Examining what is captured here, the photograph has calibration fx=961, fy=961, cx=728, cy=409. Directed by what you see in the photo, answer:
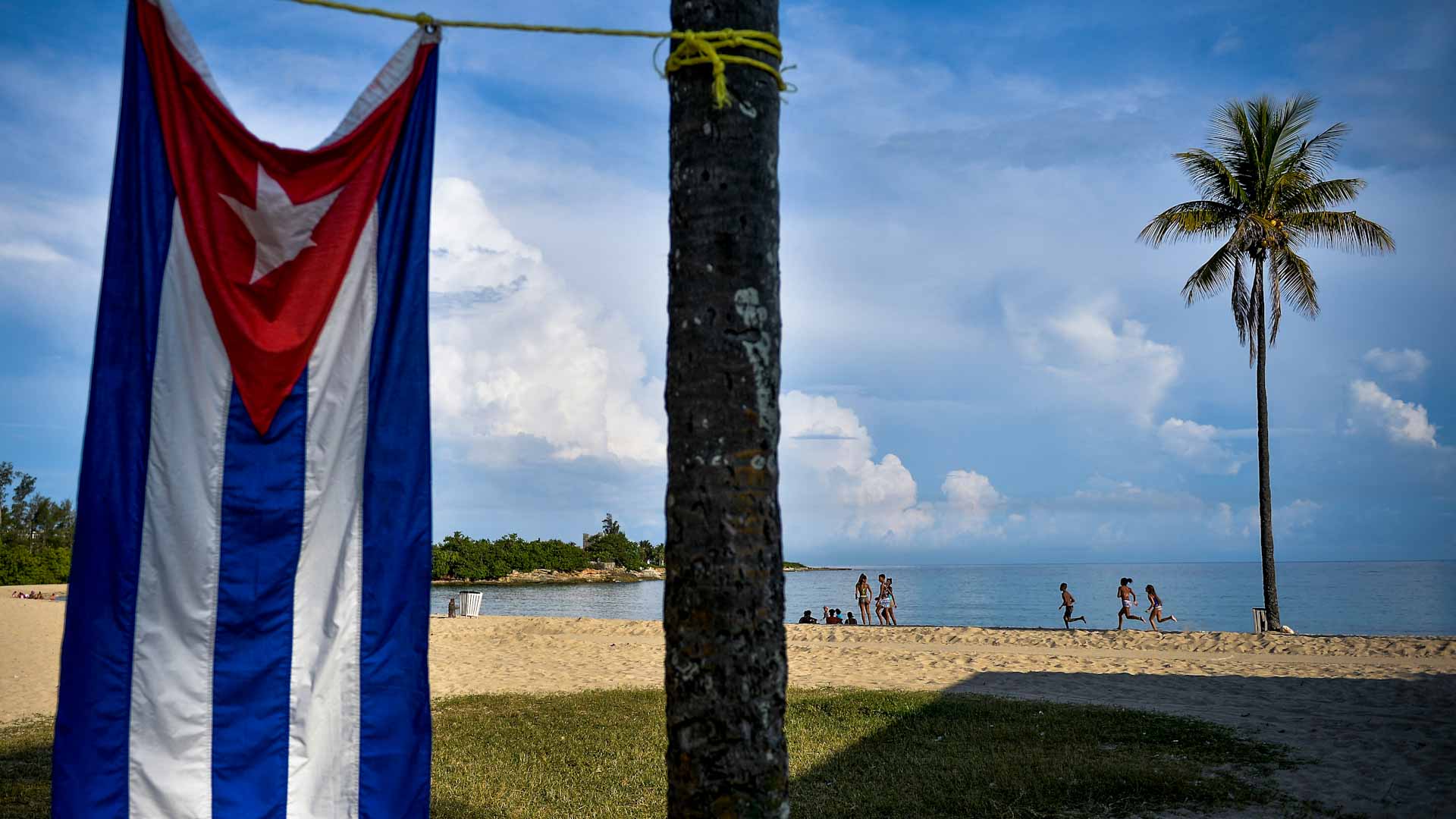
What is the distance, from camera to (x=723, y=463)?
2.68 metres

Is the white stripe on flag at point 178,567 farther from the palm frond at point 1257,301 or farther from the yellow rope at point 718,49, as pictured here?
the palm frond at point 1257,301

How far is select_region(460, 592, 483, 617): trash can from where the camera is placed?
1282 inches

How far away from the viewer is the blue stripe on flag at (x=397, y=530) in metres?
3.43

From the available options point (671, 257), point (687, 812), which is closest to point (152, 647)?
point (687, 812)

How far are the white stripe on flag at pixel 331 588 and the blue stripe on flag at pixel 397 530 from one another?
4cm

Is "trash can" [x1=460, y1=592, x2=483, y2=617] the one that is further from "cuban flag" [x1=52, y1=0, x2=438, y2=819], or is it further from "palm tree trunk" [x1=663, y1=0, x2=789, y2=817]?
"palm tree trunk" [x1=663, y1=0, x2=789, y2=817]

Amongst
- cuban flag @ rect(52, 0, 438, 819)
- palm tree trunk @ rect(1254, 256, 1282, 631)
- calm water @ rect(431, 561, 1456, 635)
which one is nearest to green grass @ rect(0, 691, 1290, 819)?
cuban flag @ rect(52, 0, 438, 819)

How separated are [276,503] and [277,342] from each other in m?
0.59

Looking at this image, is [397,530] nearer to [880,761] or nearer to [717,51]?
[717,51]

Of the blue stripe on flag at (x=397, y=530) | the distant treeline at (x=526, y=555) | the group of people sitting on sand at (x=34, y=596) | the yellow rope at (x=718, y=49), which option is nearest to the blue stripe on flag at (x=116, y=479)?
the blue stripe on flag at (x=397, y=530)

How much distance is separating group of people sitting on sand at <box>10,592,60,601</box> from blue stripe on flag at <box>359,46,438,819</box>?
129 feet

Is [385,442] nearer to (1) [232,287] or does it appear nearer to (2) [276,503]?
(2) [276,503]

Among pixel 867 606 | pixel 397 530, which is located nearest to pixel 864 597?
pixel 867 606

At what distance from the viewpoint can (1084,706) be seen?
37.8ft
